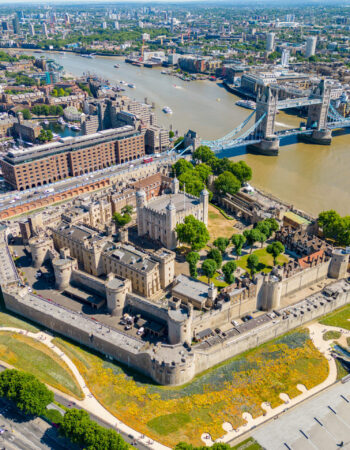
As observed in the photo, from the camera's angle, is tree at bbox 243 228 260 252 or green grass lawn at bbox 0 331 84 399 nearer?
green grass lawn at bbox 0 331 84 399

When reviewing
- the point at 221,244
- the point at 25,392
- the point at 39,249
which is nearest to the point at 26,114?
the point at 39,249

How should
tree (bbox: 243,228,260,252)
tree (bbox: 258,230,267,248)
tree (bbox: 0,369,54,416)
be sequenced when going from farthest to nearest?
1. tree (bbox: 258,230,267,248)
2. tree (bbox: 243,228,260,252)
3. tree (bbox: 0,369,54,416)

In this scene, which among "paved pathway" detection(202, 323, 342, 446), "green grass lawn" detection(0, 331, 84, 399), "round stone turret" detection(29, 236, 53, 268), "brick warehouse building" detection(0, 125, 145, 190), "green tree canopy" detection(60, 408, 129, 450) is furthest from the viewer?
"brick warehouse building" detection(0, 125, 145, 190)

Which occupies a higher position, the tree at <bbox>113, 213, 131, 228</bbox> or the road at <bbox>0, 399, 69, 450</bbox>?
the tree at <bbox>113, 213, 131, 228</bbox>

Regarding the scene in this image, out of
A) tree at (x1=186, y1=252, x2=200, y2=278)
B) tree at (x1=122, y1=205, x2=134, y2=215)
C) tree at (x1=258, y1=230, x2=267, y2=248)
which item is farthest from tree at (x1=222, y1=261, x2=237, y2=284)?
tree at (x1=122, y1=205, x2=134, y2=215)

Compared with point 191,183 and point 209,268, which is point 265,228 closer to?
point 209,268

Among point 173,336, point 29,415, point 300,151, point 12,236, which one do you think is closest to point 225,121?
point 300,151

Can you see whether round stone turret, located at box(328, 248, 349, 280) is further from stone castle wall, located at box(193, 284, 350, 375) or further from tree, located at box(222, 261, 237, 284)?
tree, located at box(222, 261, 237, 284)
